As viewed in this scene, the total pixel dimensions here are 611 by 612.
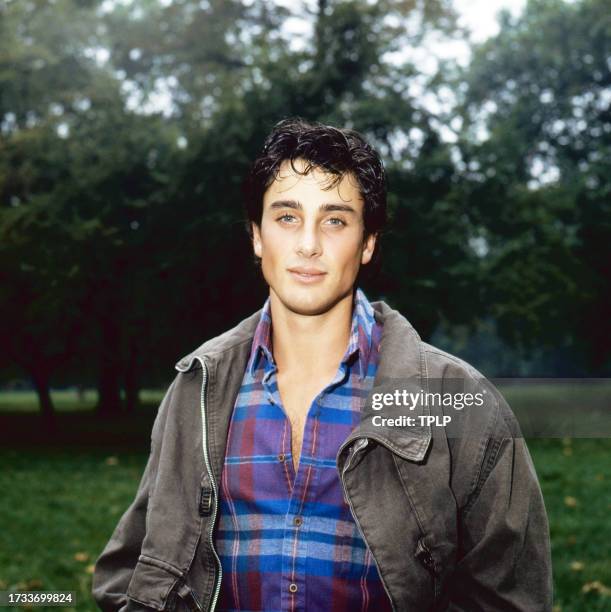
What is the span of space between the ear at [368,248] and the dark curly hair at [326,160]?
2 cm

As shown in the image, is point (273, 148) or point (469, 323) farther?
point (469, 323)

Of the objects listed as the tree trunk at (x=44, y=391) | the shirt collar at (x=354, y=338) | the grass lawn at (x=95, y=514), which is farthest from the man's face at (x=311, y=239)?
the tree trunk at (x=44, y=391)

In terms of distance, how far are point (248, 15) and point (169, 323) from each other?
1049cm

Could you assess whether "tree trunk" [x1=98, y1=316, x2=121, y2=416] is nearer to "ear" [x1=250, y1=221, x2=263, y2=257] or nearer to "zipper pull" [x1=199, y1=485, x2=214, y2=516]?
"ear" [x1=250, y1=221, x2=263, y2=257]

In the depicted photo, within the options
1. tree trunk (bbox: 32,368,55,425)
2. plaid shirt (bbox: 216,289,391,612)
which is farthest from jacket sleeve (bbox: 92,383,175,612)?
tree trunk (bbox: 32,368,55,425)

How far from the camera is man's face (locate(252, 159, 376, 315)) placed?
2484 millimetres

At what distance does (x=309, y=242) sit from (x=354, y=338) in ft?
1.18

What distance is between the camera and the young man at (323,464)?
215 centimetres

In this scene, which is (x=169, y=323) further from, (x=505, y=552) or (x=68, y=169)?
(x=505, y=552)

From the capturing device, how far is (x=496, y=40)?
80.2ft

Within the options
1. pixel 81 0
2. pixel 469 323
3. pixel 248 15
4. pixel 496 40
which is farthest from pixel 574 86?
pixel 81 0

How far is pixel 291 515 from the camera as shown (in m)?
2.25

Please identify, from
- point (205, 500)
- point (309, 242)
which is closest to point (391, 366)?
point (309, 242)

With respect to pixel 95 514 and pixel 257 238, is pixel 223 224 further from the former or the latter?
pixel 257 238
